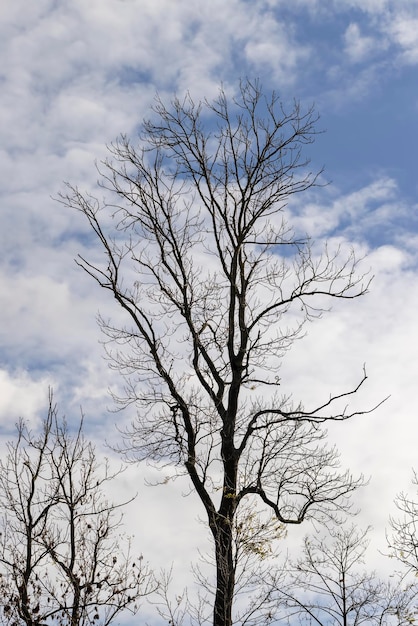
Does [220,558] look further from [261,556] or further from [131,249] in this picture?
[131,249]

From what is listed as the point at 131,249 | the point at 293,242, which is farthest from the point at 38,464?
the point at 293,242

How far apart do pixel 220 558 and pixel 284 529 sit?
1.52m

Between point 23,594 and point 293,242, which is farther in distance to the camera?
point 293,242

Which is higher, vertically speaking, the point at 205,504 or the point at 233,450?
the point at 233,450

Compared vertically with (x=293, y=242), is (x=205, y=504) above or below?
below

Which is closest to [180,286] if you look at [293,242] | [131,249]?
[131,249]

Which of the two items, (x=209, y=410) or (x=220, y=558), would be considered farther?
(x=209, y=410)

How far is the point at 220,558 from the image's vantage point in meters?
13.1

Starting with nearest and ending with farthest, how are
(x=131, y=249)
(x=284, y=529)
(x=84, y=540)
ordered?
(x=284, y=529)
(x=84, y=540)
(x=131, y=249)

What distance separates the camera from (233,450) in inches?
563

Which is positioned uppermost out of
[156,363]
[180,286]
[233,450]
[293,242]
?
[293,242]

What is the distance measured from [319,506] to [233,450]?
2002 millimetres

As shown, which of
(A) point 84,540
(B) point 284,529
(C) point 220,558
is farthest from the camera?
(A) point 84,540

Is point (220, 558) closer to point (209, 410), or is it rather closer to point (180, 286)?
point (209, 410)
